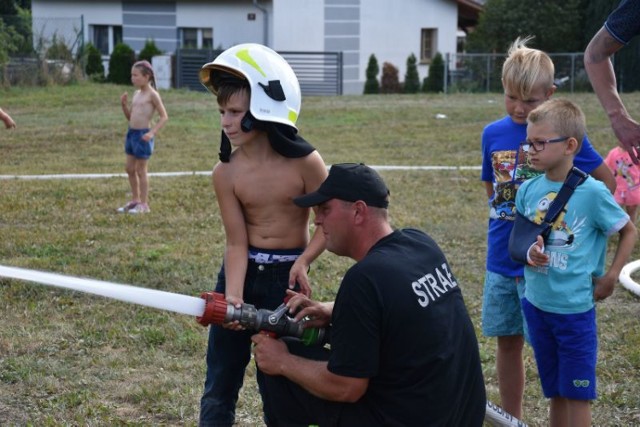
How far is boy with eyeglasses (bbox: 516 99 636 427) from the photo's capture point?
4.15m

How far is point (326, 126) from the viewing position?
69.6 feet

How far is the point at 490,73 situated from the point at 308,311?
108 ft

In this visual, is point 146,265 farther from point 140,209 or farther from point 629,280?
point 629,280

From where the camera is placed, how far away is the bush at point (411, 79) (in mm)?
39312

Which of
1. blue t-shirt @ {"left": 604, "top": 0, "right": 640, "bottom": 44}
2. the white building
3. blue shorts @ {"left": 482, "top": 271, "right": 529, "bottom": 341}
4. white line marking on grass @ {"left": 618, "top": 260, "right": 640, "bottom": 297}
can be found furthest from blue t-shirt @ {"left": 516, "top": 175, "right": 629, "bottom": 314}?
the white building

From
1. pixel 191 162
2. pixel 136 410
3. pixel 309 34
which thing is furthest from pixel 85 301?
pixel 309 34

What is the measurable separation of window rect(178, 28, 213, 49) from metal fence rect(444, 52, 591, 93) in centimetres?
1038

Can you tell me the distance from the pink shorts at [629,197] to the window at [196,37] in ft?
109

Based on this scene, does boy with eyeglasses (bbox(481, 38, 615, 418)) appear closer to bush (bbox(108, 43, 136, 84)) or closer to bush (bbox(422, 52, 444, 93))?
bush (bbox(108, 43, 136, 84))

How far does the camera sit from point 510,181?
15.1 ft

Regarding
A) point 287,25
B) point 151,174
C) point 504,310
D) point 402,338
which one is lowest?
point 151,174

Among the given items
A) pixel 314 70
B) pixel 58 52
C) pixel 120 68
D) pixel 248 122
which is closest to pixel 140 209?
pixel 248 122

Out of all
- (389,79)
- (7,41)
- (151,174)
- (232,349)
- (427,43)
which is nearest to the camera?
(232,349)

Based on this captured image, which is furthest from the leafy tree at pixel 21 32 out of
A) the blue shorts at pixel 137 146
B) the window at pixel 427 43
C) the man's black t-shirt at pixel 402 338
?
the man's black t-shirt at pixel 402 338
